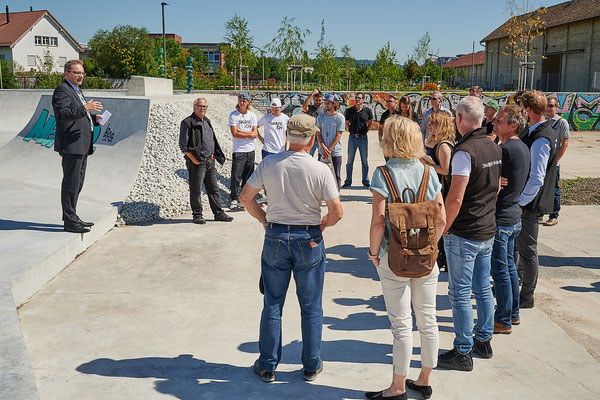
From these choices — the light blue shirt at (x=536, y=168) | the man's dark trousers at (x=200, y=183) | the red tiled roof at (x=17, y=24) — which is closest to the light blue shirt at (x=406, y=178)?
the light blue shirt at (x=536, y=168)

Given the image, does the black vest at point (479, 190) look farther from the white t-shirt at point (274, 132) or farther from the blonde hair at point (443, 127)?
the white t-shirt at point (274, 132)

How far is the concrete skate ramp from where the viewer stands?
4.01 meters

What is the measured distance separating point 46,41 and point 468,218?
84.1 m

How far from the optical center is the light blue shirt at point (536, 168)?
4754mm

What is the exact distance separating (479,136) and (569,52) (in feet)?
145

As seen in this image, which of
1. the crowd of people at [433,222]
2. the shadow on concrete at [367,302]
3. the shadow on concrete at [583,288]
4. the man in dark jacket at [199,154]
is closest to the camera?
the crowd of people at [433,222]

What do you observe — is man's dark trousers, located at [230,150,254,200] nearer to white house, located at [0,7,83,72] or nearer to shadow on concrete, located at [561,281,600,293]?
shadow on concrete, located at [561,281,600,293]

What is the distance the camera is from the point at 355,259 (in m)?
6.87

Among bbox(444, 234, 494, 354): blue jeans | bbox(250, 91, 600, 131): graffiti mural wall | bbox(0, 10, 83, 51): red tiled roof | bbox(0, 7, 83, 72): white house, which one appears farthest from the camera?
bbox(0, 7, 83, 72): white house

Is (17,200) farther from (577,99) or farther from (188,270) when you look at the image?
(577,99)

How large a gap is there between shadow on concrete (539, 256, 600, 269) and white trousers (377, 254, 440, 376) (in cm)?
382

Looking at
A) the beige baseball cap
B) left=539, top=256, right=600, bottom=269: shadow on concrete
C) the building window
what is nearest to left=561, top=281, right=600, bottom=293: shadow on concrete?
left=539, top=256, right=600, bottom=269: shadow on concrete

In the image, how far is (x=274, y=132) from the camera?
899cm

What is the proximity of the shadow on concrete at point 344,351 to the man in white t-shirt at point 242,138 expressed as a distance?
200 inches
